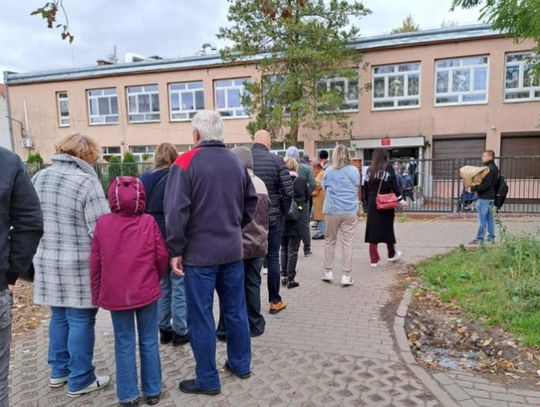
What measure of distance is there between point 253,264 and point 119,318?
1.45 meters

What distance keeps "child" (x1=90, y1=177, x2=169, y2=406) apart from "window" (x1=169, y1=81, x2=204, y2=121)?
22.2 m

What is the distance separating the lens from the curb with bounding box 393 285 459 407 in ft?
10.8

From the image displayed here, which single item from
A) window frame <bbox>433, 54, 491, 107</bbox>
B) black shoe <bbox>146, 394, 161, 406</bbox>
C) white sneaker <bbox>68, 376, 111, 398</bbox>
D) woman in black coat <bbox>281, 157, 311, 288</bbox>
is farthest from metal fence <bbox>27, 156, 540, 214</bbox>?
black shoe <bbox>146, 394, 161, 406</bbox>

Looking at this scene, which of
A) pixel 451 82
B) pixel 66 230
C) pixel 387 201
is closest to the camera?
pixel 66 230

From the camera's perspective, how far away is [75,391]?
3.35m

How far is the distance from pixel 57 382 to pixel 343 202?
4.02 metres

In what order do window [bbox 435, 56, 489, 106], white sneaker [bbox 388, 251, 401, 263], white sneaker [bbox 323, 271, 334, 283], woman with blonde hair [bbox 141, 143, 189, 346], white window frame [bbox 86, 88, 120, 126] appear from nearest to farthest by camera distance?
woman with blonde hair [bbox 141, 143, 189, 346] → white sneaker [bbox 323, 271, 334, 283] → white sneaker [bbox 388, 251, 401, 263] → window [bbox 435, 56, 489, 106] → white window frame [bbox 86, 88, 120, 126]

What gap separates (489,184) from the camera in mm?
8328

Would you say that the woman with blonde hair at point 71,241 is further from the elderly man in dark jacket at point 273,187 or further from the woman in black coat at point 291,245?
the woman in black coat at point 291,245

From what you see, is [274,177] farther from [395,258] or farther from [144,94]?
[144,94]

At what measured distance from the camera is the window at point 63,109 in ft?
89.0

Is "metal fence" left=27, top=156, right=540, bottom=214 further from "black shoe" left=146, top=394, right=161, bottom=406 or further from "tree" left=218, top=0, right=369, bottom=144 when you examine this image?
"black shoe" left=146, top=394, right=161, bottom=406

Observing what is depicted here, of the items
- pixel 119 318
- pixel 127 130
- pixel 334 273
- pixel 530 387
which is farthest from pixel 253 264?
pixel 127 130

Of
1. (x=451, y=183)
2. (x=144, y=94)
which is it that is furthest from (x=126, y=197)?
(x=144, y=94)
